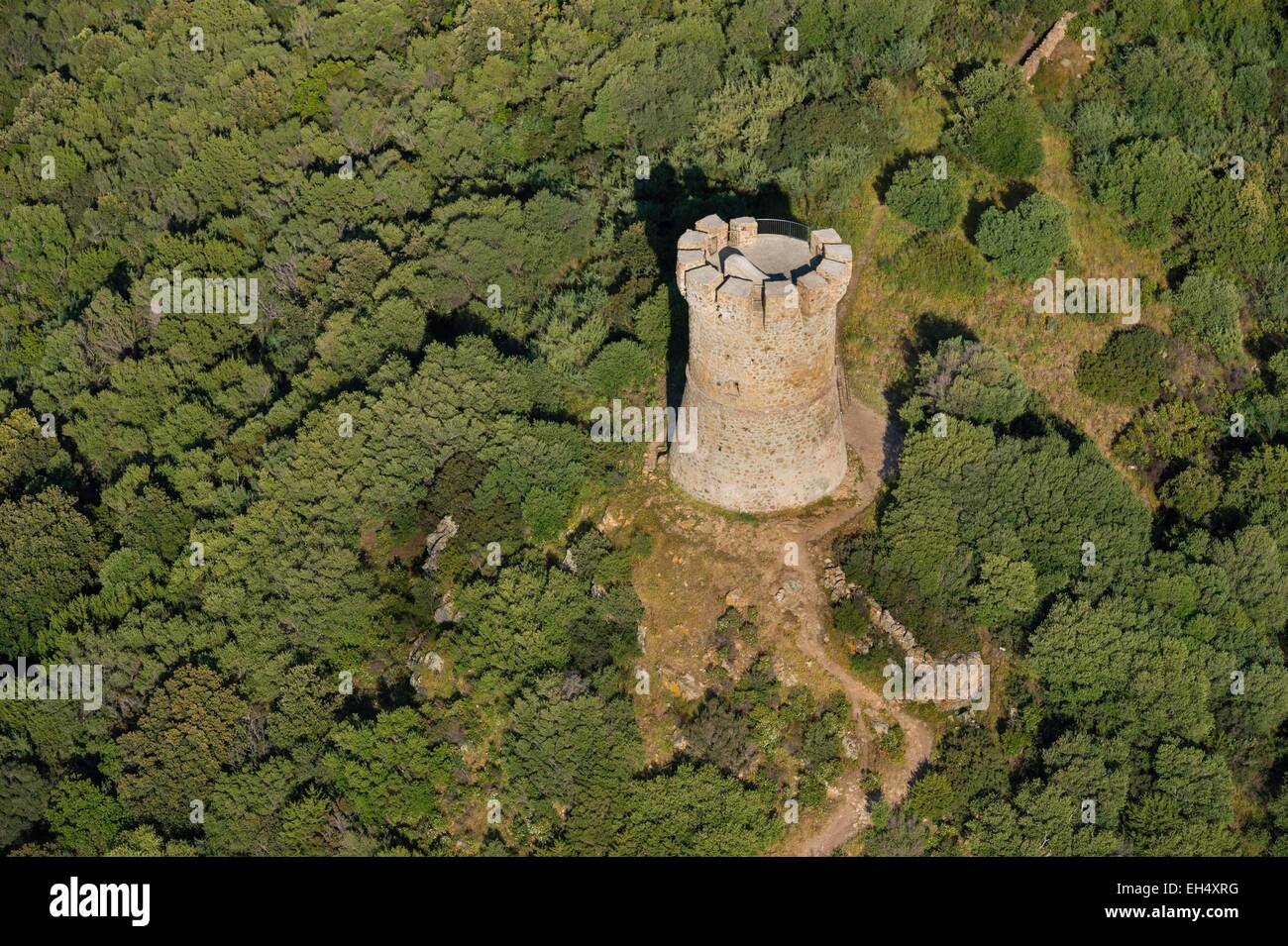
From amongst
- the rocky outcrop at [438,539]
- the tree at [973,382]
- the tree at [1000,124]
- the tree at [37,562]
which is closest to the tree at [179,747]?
the tree at [37,562]

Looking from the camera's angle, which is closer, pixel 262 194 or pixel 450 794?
pixel 450 794

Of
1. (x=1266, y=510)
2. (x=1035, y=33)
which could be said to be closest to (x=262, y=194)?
(x=1035, y=33)

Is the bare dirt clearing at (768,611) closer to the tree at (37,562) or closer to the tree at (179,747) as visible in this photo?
the tree at (179,747)

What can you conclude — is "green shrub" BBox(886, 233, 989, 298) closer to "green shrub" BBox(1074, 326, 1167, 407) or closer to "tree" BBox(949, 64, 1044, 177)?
"tree" BBox(949, 64, 1044, 177)

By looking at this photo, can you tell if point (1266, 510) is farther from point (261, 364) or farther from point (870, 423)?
point (261, 364)

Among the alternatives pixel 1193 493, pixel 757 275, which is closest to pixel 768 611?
pixel 757 275

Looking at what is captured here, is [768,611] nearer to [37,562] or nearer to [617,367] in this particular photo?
[617,367]

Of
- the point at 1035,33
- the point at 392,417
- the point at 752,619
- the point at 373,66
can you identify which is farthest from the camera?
the point at 373,66
